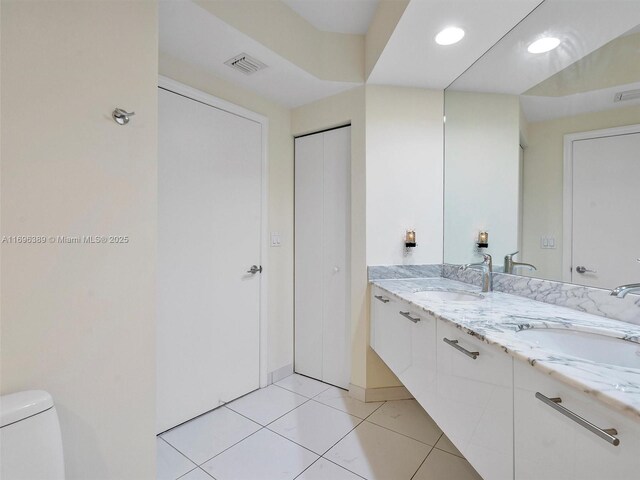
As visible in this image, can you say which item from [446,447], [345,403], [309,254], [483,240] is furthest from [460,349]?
[309,254]

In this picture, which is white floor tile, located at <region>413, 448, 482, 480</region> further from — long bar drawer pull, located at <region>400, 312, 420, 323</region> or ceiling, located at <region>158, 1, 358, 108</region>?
ceiling, located at <region>158, 1, 358, 108</region>

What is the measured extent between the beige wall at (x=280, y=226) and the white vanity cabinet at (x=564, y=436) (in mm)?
1845

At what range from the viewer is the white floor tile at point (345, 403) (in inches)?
77.0

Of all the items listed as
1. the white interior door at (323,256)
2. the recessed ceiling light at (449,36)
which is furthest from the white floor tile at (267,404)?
the recessed ceiling light at (449,36)

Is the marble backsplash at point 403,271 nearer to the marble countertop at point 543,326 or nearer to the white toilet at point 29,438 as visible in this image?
the marble countertop at point 543,326

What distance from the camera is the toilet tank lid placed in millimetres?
795

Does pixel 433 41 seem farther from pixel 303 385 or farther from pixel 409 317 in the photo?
pixel 303 385

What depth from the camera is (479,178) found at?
2004 millimetres

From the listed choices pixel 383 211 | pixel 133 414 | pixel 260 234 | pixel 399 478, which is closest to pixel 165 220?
pixel 260 234

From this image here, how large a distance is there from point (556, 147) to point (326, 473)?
6.47 ft

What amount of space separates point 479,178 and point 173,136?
2.03m

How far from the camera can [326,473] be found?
1432 mm

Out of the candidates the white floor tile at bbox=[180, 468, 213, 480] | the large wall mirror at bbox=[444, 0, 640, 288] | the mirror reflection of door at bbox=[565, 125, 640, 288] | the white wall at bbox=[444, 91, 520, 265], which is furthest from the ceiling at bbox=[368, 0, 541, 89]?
the white floor tile at bbox=[180, 468, 213, 480]

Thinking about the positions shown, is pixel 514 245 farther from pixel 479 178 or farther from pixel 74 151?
pixel 74 151
